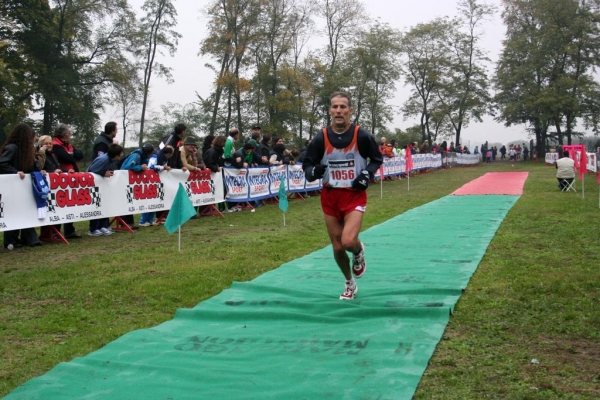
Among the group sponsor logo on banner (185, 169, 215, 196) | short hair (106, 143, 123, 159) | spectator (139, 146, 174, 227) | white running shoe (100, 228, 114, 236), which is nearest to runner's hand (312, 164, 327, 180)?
short hair (106, 143, 123, 159)

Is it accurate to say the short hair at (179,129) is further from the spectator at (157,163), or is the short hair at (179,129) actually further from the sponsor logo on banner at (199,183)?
the sponsor logo on banner at (199,183)

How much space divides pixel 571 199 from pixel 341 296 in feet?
44.3

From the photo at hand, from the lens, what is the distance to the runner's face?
6449mm

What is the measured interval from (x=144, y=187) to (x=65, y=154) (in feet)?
6.73

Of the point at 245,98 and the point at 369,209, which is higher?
the point at 245,98

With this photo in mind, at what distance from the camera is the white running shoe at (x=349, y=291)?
21.9 feet

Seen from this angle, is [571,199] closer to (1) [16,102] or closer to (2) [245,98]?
(1) [16,102]

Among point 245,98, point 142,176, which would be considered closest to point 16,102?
point 245,98

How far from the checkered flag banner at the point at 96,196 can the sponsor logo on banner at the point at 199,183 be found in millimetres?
2871

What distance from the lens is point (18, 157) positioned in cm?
1116

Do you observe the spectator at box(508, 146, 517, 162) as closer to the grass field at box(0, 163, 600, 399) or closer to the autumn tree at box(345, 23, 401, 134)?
the autumn tree at box(345, 23, 401, 134)

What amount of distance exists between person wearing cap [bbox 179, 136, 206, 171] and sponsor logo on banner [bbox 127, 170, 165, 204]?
3.49ft

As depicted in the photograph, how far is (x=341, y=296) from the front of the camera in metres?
6.71

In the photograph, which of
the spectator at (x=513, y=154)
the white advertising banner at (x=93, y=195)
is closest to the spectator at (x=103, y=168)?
the white advertising banner at (x=93, y=195)
